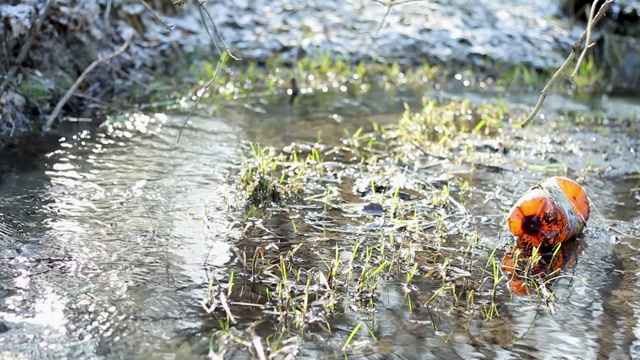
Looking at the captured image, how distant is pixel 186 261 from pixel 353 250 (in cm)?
66

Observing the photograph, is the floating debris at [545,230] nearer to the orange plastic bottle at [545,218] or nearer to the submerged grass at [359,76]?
the orange plastic bottle at [545,218]

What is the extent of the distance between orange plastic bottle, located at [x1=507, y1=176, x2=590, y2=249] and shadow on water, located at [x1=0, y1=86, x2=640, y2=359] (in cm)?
10

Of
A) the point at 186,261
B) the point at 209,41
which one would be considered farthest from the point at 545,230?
the point at 209,41

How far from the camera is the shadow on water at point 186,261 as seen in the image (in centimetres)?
235

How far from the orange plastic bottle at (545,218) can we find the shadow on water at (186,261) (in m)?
0.10

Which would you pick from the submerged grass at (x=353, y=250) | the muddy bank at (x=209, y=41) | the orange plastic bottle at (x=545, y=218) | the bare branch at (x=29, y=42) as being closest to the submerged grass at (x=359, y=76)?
the muddy bank at (x=209, y=41)

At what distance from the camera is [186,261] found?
2879 mm

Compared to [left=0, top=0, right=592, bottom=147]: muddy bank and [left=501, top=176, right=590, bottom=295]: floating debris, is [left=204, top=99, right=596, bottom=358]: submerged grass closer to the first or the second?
[left=501, top=176, right=590, bottom=295]: floating debris

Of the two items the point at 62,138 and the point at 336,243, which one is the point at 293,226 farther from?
the point at 62,138

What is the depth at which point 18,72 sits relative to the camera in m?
5.11

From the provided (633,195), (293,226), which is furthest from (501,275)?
(633,195)

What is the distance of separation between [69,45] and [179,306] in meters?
3.87

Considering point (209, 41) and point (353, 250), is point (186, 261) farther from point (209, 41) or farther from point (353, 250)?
point (209, 41)

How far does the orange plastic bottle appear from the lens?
323 centimetres
